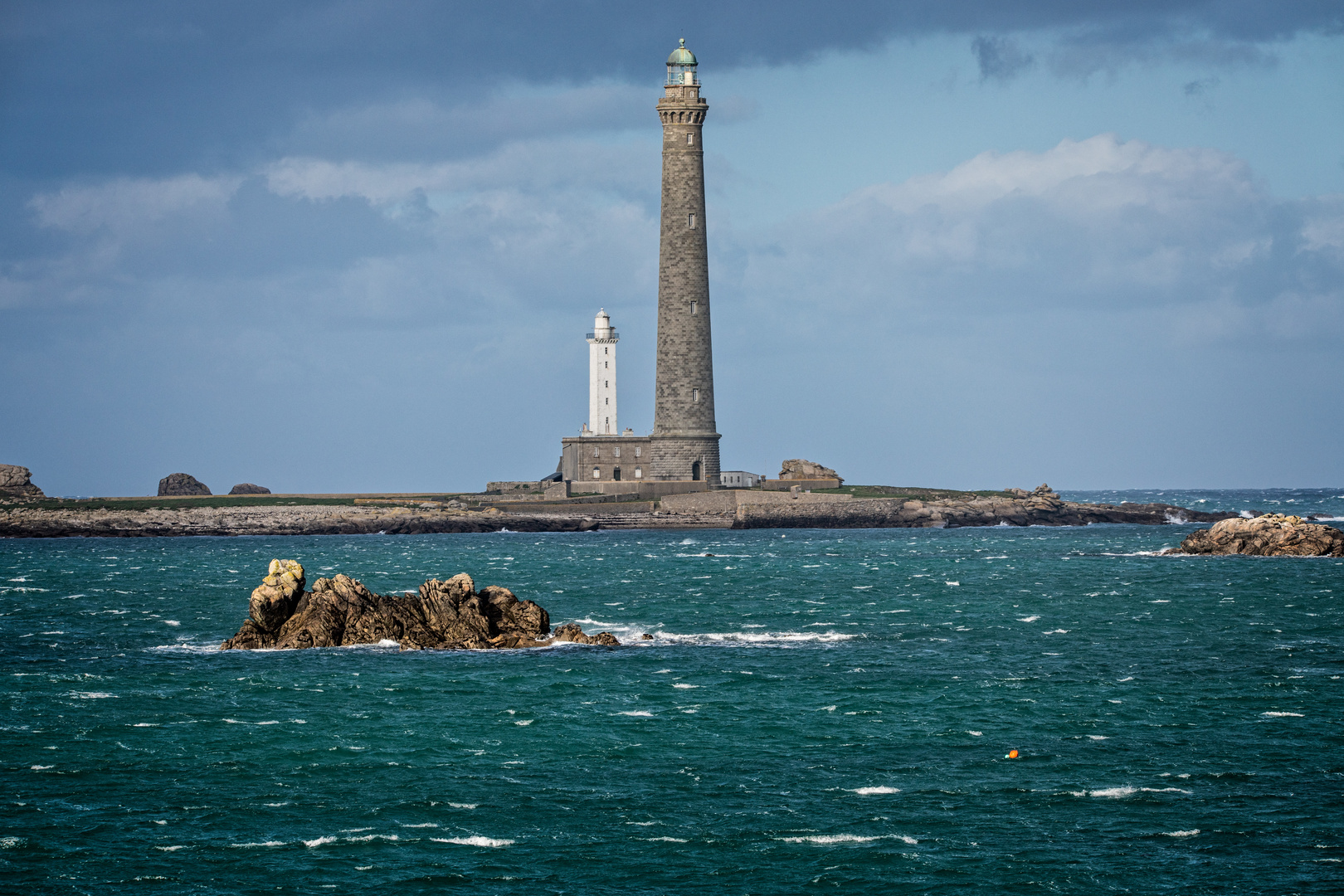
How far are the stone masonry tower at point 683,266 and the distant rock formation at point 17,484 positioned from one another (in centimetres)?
5544

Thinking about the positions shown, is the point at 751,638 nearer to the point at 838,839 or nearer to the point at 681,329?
the point at 838,839

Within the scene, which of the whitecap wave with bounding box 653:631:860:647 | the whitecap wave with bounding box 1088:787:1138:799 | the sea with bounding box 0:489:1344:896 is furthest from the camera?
the whitecap wave with bounding box 653:631:860:647

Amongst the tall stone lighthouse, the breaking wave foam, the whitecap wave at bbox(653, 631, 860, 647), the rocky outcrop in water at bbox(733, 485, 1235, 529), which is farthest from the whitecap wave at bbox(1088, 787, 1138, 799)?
the rocky outcrop in water at bbox(733, 485, 1235, 529)

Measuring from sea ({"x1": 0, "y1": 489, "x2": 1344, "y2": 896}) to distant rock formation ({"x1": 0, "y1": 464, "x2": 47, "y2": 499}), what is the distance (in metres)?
74.8

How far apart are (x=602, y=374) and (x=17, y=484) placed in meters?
49.1

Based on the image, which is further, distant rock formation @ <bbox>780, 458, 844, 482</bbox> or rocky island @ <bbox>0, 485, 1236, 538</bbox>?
distant rock formation @ <bbox>780, 458, 844, 482</bbox>

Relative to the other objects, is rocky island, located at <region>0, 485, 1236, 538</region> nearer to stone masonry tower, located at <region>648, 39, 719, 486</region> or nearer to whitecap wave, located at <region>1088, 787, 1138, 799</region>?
stone masonry tower, located at <region>648, 39, 719, 486</region>

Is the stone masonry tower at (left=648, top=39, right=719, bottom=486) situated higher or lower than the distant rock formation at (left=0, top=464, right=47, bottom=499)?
higher

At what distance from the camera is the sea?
18.9 metres

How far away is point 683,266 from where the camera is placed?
3602 inches

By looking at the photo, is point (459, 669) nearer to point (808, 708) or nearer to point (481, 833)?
point (808, 708)

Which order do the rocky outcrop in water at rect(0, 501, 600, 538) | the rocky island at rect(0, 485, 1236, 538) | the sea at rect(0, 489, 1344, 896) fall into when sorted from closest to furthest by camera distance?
the sea at rect(0, 489, 1344, 896) < the rocky island at rect(0, 485, 1236, 538) < the rocky outcrop in water at rect(0, 501, 600, 538)

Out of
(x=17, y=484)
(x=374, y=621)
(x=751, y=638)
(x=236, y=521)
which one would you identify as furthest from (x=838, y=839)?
(x=17, y=484)

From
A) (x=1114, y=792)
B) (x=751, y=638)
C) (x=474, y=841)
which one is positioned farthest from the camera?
(x=751, y=638)
